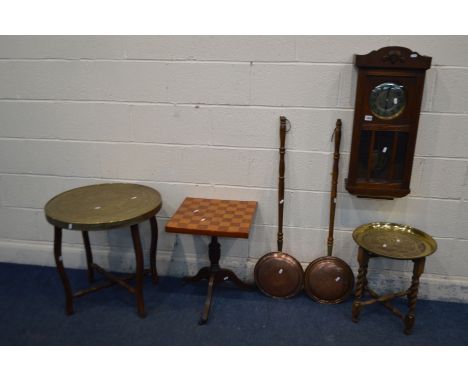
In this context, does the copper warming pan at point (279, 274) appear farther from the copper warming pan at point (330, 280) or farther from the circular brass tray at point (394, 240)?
the circular brass tray at point (394, 240)

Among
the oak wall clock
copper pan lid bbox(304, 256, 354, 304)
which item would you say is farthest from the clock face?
copper pan lid bbox(304, 256, 354, 304)

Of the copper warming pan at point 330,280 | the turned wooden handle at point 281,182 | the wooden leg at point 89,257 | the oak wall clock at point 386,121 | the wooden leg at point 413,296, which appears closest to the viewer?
the oak wall clock at point 386,121

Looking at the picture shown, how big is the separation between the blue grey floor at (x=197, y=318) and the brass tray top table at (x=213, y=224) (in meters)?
0.09

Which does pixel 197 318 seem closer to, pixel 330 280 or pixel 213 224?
pixel 213 224

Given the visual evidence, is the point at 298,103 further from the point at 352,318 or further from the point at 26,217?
the point at 26,217

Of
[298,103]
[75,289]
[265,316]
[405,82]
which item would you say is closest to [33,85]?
[75,289]

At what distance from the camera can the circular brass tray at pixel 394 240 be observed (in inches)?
79.7

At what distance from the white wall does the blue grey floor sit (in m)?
0.21

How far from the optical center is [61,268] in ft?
7.05

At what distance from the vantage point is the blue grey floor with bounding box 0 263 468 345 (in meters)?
2.08

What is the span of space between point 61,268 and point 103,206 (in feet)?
1.32

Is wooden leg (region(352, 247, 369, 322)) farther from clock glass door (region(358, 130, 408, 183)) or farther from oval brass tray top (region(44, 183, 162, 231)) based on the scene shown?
oval brass tray top (region(44, 183, 162, 231))

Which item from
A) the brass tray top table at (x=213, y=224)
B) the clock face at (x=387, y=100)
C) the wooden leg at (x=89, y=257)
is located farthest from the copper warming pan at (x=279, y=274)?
the wooden leg at (x=89, y=257)

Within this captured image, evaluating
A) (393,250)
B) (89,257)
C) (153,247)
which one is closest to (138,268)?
(153,247)
